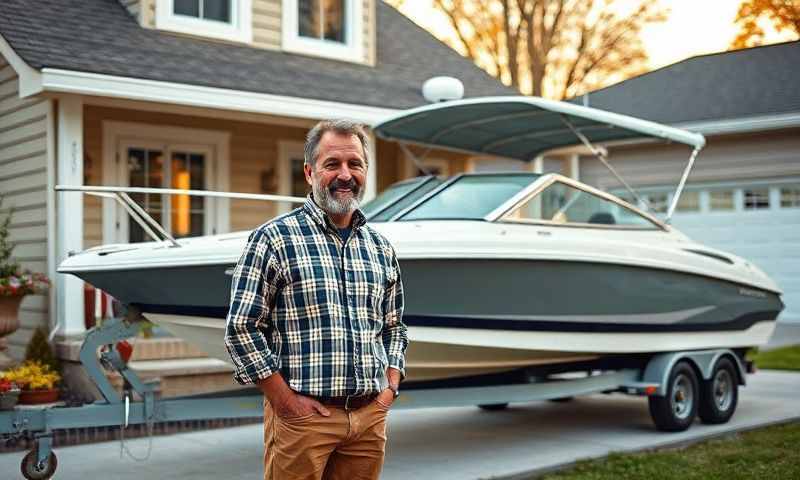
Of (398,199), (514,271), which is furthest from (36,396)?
(514,271)

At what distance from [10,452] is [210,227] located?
419cm

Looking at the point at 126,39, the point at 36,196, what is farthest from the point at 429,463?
the point at 126,39

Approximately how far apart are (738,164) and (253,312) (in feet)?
49.1

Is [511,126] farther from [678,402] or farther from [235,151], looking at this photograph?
[235,151]

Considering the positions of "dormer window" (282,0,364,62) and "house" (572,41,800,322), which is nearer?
"dormer window" (282,0,364,62)

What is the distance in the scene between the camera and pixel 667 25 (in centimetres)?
2744

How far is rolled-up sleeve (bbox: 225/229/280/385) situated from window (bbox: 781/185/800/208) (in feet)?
48.0

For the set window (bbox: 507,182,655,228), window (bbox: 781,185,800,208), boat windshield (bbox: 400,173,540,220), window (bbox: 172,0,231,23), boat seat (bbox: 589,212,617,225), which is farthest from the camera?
window (bbox: 781,185,800,208)

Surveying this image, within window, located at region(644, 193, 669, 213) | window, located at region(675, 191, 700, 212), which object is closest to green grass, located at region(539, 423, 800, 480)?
window, located at region(675, 191, 700, 212)

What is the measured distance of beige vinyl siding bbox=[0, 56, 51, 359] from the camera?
8.92m

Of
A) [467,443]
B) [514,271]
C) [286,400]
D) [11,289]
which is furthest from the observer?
[11,289]

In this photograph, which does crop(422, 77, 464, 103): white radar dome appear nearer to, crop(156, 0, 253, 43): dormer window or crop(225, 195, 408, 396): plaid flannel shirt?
crop(156, 0, 253, 43): dormer window

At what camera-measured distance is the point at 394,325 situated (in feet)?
11.8

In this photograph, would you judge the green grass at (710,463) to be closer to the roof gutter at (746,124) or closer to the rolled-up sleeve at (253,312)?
the rolled-up sleeve at (253,312)
